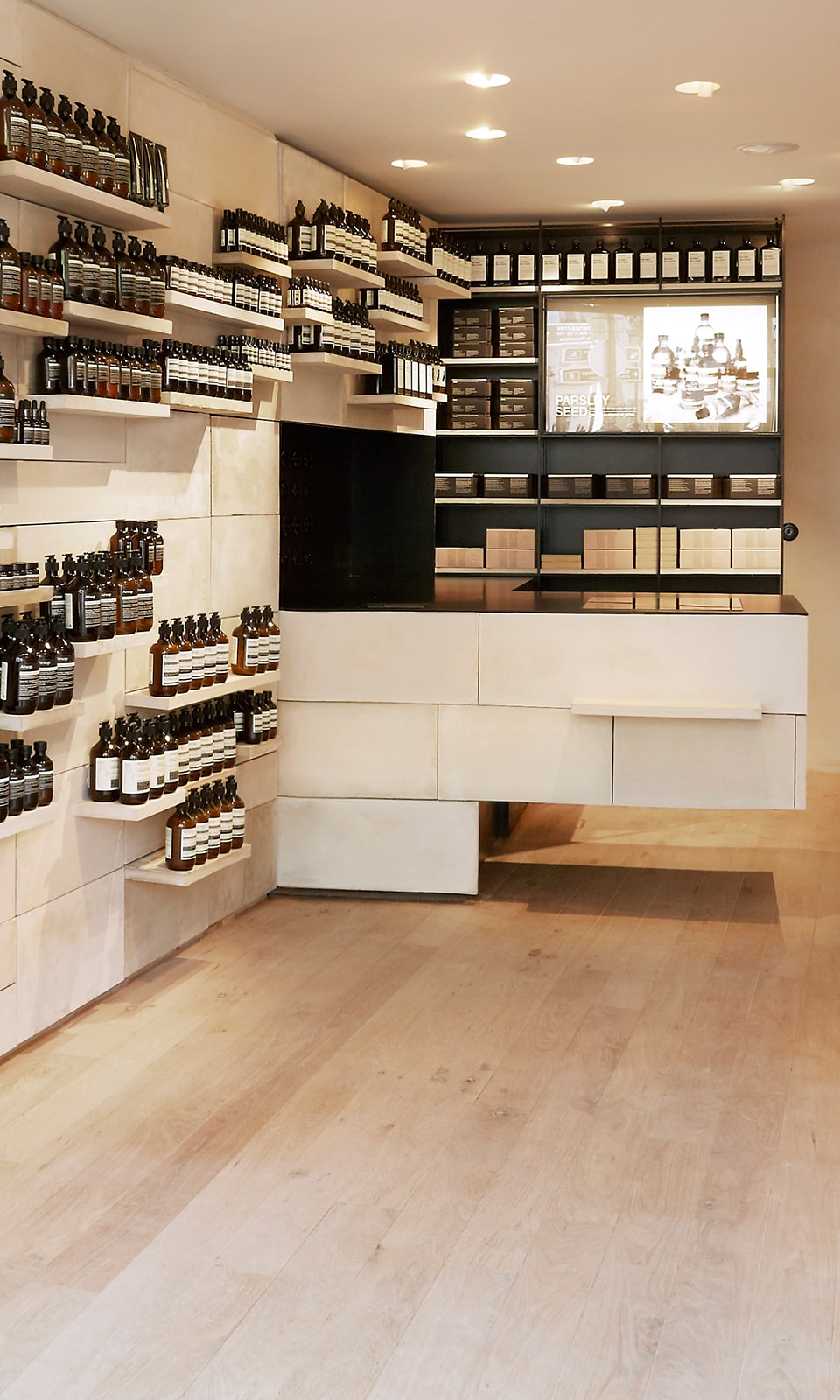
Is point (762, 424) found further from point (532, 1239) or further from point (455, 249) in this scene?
point (532, 1239)

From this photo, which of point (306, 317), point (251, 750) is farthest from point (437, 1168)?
point (306, 317)

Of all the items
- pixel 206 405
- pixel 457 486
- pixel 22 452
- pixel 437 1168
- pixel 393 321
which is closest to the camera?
pixel 437 1168

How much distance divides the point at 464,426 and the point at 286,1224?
5233 millimetres

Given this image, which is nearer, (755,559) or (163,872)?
(163,872)

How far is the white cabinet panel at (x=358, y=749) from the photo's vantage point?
5.47m

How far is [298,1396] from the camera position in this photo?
2.38 m

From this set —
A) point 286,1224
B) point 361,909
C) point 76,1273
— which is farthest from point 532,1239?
point 361,909

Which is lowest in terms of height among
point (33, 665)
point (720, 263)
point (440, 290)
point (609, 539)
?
point (33, 665)

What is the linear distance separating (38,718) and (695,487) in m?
4.60

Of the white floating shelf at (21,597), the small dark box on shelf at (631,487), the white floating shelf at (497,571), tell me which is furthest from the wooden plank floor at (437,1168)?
the small dark box on shelf at (631,487)

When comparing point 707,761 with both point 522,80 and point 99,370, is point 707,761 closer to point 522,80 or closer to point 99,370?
point 522,80

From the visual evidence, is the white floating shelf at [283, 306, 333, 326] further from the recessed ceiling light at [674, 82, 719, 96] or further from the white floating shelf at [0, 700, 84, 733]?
the white floating shelf at [0, 700, 84, 733]

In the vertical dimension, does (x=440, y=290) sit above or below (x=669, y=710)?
above

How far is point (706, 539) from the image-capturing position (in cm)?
740
